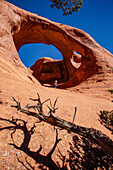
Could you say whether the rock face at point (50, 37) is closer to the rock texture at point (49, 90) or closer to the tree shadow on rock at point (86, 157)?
the rock texture at point (49, 90)

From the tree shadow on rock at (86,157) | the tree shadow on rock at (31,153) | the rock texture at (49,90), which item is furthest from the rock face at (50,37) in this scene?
the tree shadow on rock at (86,157)

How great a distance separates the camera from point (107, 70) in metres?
13.3

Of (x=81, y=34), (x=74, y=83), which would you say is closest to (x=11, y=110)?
(x=74, y=83)

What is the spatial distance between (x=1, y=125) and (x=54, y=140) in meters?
1.65

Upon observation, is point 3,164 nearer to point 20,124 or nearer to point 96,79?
point 20,124

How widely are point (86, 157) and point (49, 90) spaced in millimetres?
5411

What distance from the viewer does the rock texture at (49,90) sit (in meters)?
2.46

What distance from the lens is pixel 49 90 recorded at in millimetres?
7703

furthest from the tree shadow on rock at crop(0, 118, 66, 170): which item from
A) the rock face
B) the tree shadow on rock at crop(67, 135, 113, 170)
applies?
the rock face

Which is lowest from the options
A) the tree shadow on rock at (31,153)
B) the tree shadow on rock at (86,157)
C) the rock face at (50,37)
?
the tree shadow on rock at (86,157)

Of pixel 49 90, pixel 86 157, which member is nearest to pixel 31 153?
pixel 86 157

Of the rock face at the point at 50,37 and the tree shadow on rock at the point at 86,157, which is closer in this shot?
the tree shadow on rock at the point at 86,157

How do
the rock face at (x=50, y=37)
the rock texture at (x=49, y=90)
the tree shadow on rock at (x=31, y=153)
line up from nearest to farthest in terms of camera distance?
the tree shadow on rock at (x=31, y=153) < the rock texture at (x=49, y=90) < the rock face at (x=50, y=37)

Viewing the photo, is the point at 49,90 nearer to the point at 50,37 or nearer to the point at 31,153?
the point at 31,153
